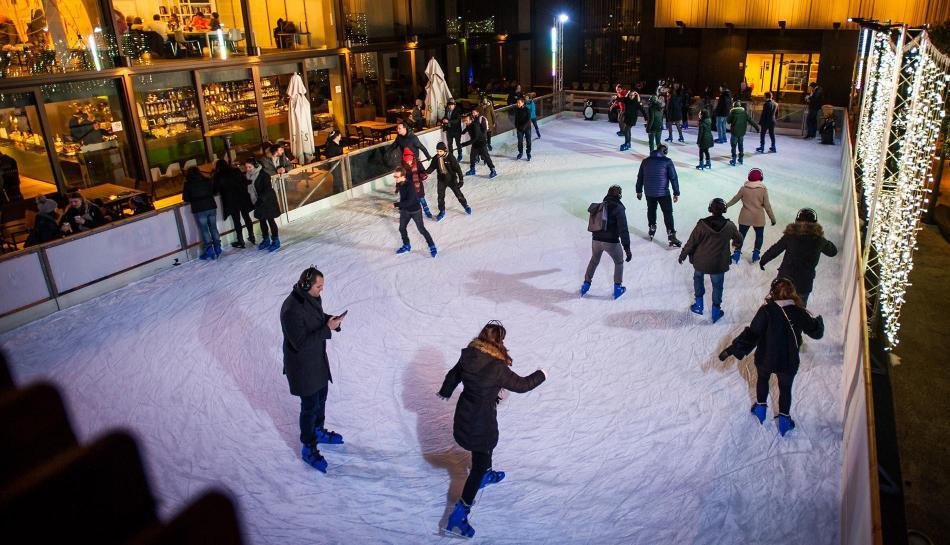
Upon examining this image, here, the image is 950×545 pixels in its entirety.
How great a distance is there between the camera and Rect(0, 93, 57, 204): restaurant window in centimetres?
1131

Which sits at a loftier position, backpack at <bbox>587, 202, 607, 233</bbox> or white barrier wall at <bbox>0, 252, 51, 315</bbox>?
backpack at <bbox>587, 202, 607, 233</bbox>

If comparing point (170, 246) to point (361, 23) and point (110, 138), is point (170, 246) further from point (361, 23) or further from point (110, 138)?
point (361, 23)

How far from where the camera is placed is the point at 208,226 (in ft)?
32.9

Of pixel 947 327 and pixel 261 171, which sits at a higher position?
pixel 261 171

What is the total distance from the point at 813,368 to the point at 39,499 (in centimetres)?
678

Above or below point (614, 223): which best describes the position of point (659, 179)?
above

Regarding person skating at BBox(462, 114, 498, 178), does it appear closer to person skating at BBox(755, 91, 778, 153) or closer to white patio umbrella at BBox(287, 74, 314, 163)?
white patio umbrella at BBox(287, 74, 314, 163)

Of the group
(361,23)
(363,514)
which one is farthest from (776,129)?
(363,514)

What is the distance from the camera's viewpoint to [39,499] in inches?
65.9

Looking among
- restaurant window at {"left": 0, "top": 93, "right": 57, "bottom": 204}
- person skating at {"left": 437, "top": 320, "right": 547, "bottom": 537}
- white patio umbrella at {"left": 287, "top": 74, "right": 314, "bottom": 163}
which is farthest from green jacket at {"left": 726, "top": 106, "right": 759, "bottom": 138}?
restaurant window at {"left": 0, "top": 93, "right": 57, "bottom": 204}

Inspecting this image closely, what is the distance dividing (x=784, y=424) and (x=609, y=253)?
296 centimetres

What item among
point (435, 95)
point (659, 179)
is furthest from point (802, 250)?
point (435, 95)

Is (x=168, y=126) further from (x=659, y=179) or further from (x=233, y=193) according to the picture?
(x=659, y=179)

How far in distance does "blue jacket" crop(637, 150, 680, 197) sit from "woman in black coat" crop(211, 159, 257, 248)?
5860 millimetres
